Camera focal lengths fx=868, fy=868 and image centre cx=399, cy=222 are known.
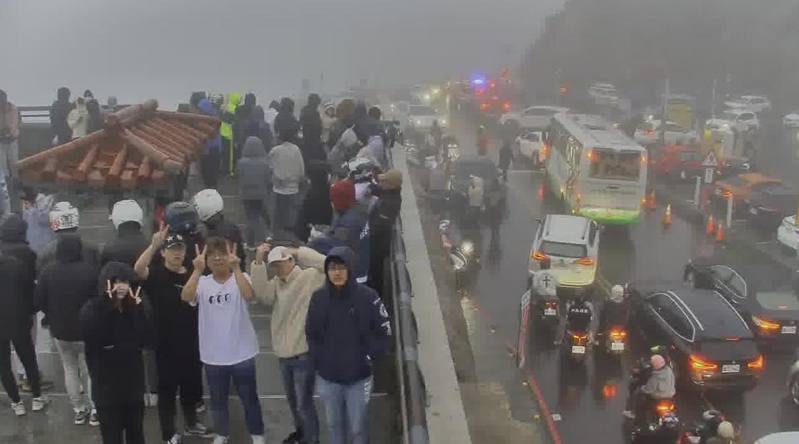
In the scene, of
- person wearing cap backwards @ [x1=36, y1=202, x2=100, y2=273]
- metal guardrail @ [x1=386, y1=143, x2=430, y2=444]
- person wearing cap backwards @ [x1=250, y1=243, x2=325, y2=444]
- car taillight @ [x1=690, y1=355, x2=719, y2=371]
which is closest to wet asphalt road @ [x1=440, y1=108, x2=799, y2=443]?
car taillight @ [x1=690, y1=355, x2=719, y2=371]

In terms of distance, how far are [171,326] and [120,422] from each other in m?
0.79

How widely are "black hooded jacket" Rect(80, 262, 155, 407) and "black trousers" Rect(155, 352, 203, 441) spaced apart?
593 millimetres

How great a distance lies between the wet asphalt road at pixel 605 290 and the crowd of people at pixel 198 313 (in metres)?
9.41

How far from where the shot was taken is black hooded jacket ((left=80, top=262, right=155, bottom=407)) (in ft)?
18.1

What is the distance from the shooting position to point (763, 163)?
44375mm

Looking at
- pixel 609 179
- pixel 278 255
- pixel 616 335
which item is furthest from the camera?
pixel 609 179

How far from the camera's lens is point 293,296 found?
236 inches

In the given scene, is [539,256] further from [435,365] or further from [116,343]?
[116,343]

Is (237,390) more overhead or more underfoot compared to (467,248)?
more overhead

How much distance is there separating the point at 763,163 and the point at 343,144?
3820 cm

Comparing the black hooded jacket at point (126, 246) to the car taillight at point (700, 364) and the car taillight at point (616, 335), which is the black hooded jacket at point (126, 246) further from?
the car taillight at point (616, 335)

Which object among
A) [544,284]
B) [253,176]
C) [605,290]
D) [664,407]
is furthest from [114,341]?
[605,290]

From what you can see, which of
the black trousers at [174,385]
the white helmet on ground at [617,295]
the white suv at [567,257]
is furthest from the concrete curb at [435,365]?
the white suv at [567,257]

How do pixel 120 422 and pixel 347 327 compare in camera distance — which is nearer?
pixel 347 327
